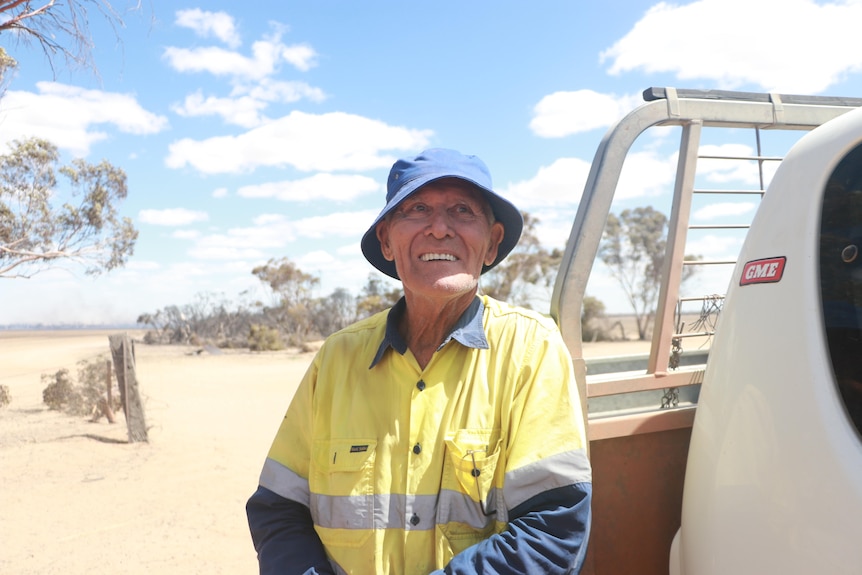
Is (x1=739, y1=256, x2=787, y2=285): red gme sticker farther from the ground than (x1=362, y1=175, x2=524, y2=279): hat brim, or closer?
closer

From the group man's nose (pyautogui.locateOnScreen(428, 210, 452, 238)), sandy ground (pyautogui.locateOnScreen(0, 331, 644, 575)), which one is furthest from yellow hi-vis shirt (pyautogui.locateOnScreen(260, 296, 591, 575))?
sandy ground (pyautogui.locateOnScreen(0, 331, 644, 575))

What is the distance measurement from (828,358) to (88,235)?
56.5 feet

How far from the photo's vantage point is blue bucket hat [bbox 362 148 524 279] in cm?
180

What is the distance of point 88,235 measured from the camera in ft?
52.5

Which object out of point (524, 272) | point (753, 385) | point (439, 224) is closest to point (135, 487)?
point (439, 224)

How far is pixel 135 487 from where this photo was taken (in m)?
7.53

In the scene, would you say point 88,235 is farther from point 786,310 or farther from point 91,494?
point 786,310

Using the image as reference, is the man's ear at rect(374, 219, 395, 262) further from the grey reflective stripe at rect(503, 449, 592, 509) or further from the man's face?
the grey reflective stripe at rect(503, 449, 592, 509)

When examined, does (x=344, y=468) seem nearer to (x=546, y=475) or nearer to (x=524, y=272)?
(x=546, y=475)

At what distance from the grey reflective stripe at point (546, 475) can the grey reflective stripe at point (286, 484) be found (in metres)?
0.60

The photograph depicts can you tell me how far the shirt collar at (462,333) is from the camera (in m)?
1.83

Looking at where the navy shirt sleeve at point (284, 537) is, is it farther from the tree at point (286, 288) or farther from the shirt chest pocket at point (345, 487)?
the tree at point (286, 288)

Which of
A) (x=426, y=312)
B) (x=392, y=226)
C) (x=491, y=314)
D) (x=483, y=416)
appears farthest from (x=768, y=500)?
(x=392, y=226)

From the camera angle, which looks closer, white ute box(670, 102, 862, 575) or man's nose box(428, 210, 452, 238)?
white ute box(670, 102, 862, 575)
